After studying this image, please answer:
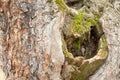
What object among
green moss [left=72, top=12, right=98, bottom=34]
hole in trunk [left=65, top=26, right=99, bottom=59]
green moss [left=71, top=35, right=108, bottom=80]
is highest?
green moss [left=72, top=12, right=98, bottom=34]

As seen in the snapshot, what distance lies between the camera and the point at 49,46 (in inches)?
147

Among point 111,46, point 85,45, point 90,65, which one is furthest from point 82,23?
point 90,65

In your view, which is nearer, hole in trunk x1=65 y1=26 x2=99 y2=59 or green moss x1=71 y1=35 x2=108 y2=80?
green moss x1=71 y1=35 x2=108 y2=80

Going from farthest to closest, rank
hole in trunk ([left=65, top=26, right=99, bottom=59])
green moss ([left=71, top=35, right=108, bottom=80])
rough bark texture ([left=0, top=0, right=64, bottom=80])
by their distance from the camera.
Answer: hole in trunk ([left=65, top=26, right=99, bottom=59]) < green moss ([left=71, top=35, right=108, bottom=80]) < rough bark texture ([left=0, top=0, right=64, bottom=80])

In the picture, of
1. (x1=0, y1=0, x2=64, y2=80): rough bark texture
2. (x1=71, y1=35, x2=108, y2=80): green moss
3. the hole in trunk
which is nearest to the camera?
(x1=0, y1=0, x2=64, y2=80): rough bark texture

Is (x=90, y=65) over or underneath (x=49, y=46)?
underneath

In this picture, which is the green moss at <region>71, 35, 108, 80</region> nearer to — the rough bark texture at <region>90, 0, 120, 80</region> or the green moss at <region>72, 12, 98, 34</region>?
the rough bark texture at <region>90, 0, 120, 80</region>

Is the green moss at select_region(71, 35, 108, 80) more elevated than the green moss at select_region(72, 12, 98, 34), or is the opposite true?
the green moss at select_region(72, 12, 98, 34)

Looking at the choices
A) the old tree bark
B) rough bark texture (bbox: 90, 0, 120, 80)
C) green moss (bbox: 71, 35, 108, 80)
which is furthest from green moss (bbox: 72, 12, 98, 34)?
green moss (bbox: 71, 35, 108, 80)

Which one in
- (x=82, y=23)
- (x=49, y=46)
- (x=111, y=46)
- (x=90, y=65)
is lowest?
(x=90, y=65)

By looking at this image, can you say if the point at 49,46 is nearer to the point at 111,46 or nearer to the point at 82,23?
the point at 82,23

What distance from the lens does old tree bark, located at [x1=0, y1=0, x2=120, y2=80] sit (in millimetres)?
3785

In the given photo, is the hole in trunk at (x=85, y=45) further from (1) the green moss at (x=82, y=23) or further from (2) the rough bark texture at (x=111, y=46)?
(2) the rough bark texture at (x=111, y=46)

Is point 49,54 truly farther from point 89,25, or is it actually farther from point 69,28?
point 89,25
